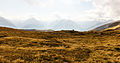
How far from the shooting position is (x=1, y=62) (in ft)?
41.1

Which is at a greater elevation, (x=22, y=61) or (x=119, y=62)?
(x=22, y=61)

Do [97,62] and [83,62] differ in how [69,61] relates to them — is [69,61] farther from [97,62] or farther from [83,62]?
[97,62]

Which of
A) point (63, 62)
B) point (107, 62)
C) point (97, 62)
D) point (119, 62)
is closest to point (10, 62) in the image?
point (63, 62)

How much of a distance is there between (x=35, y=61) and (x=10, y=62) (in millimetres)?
3145

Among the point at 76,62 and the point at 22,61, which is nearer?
the point at 22,61

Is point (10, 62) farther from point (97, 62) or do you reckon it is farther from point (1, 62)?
point (97, 62)

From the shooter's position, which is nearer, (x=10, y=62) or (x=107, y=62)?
(x=10, y=62)

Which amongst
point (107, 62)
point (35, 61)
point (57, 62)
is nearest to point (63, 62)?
point (57, 62)

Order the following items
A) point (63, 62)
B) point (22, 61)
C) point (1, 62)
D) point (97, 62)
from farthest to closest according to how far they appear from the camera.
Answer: point (97, 62)
point (63, 62)
point (22, 61)
point (1, 62)

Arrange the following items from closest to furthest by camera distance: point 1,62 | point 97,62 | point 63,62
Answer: point 1,62, point 63,62, point 97,62

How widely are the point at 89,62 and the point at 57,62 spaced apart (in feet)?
16.1

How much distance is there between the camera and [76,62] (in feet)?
47.6

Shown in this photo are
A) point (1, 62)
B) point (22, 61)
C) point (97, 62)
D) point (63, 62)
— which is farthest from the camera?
point (97, 62)

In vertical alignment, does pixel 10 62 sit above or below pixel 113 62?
above
